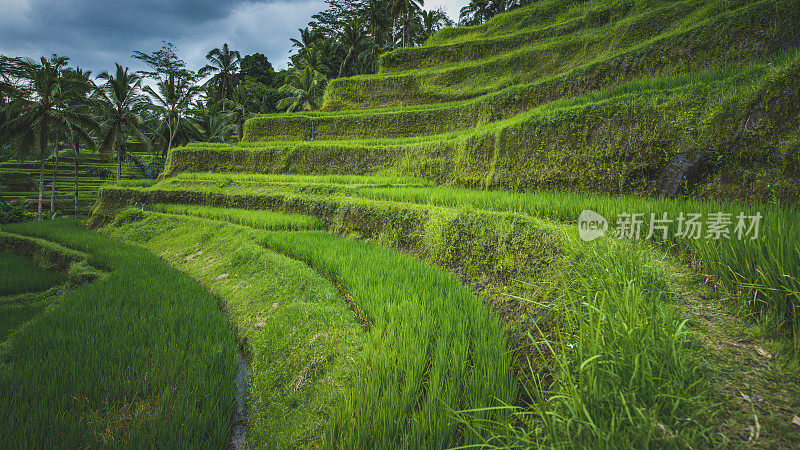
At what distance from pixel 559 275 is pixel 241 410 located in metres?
2.30

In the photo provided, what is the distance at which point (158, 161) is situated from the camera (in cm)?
2600

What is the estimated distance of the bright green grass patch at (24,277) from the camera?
4.85 meters

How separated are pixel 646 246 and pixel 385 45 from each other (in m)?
26.5

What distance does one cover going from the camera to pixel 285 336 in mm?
2438

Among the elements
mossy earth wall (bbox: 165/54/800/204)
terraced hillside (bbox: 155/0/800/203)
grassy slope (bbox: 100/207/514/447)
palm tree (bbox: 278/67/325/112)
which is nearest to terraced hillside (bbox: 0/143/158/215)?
palm tree (bbox: 278/67/325/112)

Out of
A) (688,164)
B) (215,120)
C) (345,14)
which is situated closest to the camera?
(688,164)

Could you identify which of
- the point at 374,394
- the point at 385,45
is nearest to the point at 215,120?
the point at 385,45

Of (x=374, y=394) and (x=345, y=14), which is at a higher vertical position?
(x=345, y=14)

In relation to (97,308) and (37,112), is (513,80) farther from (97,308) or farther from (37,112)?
(37,112)

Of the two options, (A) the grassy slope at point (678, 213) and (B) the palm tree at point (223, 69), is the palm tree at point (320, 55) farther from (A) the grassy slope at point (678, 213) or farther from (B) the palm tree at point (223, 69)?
(A) the grassy slope at point (678, 213)

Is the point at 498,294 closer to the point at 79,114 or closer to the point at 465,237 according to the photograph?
the point at 465,237

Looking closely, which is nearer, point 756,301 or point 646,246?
point 756,301

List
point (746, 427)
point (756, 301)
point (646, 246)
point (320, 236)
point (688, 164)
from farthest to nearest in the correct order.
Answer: point (320, 236), point (688, 164), point (646, 246), point (756, 301), point (746, 427)

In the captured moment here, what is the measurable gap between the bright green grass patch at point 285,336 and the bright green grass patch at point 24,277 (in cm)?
254
